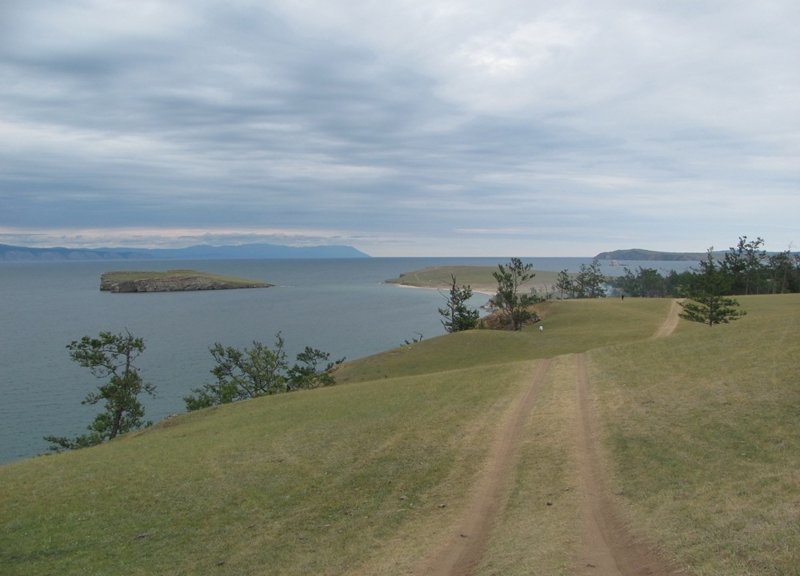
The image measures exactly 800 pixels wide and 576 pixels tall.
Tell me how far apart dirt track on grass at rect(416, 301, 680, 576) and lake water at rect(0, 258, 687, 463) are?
38.2 meters

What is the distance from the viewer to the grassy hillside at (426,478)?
13.2m

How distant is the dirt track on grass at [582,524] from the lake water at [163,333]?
3819cm

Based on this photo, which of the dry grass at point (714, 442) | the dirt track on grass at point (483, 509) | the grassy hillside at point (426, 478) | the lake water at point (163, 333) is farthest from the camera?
the lake water at point (163, 333)

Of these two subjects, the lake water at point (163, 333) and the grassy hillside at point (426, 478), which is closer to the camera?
the grassy hillside at point (426, 478)

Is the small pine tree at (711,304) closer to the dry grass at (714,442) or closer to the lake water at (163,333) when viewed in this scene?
the dry grass at (714,442)

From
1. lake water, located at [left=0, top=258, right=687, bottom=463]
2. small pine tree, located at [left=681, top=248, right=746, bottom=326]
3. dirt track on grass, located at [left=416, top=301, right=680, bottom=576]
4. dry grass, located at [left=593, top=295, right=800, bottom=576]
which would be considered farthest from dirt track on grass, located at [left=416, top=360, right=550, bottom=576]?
lake water, located at [left=0, top=258, right=687, bottom=463]

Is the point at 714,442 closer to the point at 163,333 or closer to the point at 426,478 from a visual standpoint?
the point at 426,478

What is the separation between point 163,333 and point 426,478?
98.1 meters

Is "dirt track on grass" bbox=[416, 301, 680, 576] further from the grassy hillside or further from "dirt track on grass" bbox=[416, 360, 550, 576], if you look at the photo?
the grassy hillside

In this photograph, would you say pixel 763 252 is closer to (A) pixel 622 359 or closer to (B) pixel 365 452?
(A) pixel 622 359

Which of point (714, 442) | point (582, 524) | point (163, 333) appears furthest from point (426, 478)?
point (163, 333)

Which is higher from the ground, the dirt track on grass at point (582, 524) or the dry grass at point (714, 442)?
the dry grass at point (714, 442)

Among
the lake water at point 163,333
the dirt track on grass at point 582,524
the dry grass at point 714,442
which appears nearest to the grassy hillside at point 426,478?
the dry grass at point 714,442

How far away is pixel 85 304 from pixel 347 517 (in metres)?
182
